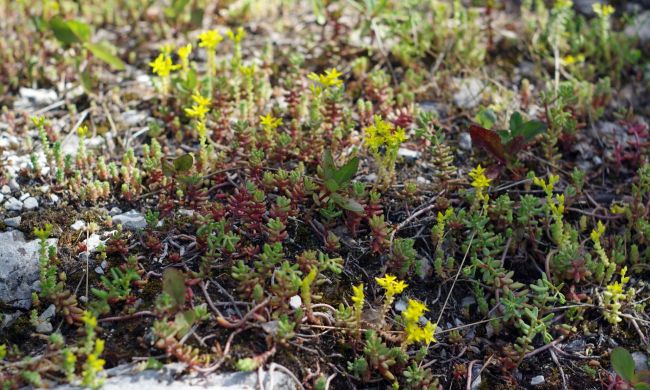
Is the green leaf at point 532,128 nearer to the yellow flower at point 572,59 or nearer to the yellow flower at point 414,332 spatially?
the yellow flower at point 572,59

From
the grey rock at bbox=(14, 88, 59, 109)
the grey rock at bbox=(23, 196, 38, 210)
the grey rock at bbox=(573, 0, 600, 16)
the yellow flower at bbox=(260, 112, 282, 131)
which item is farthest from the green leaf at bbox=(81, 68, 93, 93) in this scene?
the grey rock at bbox=(573, 0, 600, 16)

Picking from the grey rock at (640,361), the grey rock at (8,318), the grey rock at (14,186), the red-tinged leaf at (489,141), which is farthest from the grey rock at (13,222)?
the grey rock at (640,361)

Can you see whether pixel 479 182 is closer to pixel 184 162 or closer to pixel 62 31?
pixel 184 162

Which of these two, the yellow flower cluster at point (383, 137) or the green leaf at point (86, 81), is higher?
the green leaf at point (86, 81)

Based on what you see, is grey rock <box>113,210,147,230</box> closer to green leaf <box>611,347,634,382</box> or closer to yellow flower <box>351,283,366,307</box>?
yellow flower <box>351,283,366,307</box>

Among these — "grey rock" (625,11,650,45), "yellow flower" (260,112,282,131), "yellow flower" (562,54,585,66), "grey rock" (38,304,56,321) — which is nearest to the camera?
"grey rock" (38,304,56,321)

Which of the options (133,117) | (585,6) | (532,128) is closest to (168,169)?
(133,117)
